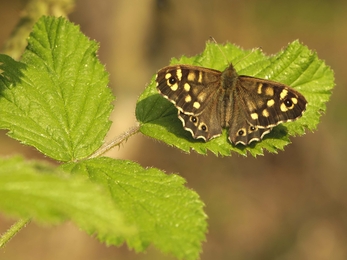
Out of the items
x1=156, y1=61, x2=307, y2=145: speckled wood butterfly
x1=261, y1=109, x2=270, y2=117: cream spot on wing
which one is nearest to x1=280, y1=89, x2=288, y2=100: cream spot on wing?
x1=156, y1=61, x2=307, y2=145: speckled wood butterfly

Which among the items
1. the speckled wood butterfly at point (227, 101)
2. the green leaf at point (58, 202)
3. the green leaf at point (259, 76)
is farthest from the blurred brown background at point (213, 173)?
the green leaf at point (58, 202)

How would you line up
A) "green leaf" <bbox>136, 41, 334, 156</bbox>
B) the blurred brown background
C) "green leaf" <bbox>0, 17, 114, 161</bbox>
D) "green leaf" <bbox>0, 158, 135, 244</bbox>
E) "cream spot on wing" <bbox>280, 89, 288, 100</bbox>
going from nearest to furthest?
"green leaf" <bbox>0, 158, 135, 244</bbox>, "green leaf" <bbox>0, 17, 114, 161</bbox>, "green leaf" <bbox>136, 41, 334, 156</bbox>, "cream spot on wing" <bbox>280, 89, 288, 100</bbox>, the blurred brown background

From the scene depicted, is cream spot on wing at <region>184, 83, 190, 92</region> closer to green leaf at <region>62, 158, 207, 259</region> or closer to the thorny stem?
the thorny stem

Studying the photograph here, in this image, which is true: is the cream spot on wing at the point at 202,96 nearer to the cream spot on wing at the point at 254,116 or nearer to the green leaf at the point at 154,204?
the cream spot on wing at the point at 254,116

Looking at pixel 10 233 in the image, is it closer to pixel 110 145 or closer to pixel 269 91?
pixel 110 145

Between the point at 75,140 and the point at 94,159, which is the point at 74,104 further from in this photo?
the point at 94,159

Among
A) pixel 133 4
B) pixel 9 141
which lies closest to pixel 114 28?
pixel 133 4
